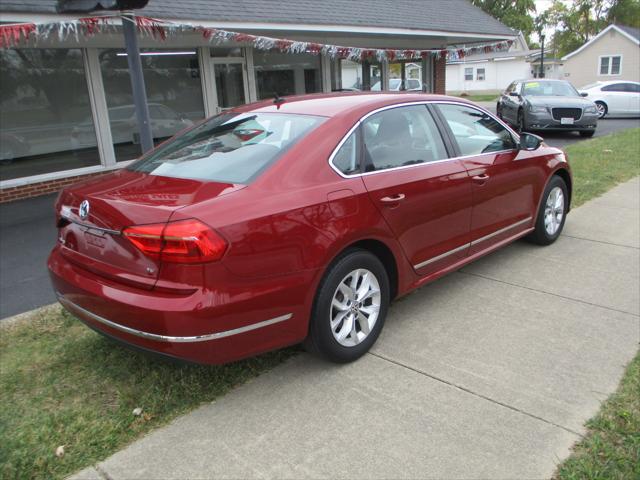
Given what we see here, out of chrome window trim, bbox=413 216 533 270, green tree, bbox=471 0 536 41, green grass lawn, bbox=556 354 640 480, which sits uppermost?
green tree, bbox=471 0 536 41

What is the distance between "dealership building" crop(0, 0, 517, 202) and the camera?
9.31m

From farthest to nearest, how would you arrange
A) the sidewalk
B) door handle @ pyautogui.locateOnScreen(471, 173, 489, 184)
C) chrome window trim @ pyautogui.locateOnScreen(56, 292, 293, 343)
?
door handle @ pyautogui.locateOnScreen(471, 173, 489, 184) < chrome window trim @ pyautogui.locateOnScreen(56, 292, 293, 343) < the sidewalk

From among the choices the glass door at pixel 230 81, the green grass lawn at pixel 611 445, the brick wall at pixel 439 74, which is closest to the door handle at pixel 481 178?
the green grass lawn at pixel 611 445

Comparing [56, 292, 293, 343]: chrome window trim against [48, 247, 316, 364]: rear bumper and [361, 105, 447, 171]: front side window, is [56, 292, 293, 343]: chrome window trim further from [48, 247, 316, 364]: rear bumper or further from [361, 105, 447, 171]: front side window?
[361, 105, 447, 171]: front side window

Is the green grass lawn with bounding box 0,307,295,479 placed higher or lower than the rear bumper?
lower

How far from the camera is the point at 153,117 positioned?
38.6 ft

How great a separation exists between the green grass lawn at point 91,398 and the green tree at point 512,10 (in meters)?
51.6

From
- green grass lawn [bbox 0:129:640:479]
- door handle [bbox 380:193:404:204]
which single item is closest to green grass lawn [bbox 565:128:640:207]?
door handle [bbox 380:193:404:204]

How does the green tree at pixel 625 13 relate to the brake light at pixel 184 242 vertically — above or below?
above

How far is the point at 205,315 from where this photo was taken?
8.67 feet

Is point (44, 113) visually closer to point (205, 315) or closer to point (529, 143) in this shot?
point (529, 143)

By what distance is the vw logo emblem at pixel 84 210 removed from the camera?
2.99m

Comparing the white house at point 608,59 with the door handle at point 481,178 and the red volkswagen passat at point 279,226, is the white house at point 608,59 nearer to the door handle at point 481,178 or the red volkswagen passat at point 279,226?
the door handle at point 481,178

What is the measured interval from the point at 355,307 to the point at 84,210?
1.64m
